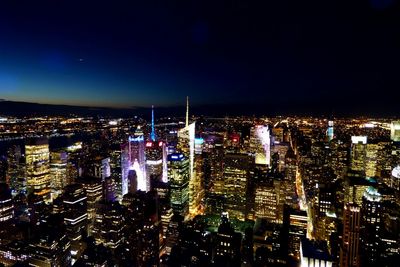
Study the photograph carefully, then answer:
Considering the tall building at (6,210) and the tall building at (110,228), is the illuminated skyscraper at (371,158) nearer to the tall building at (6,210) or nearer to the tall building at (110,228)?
the tall building at (110,228)

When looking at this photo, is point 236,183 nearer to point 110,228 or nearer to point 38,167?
point 110,228

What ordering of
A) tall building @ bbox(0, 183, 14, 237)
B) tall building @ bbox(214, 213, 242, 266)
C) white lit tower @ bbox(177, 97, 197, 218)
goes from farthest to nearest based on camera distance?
white lit tower @ bbox(177, 97, 197, 218) < tall building @ bbox(0, 183, 14, 237) < tall building @ bbox(214, 213, 242, 266)

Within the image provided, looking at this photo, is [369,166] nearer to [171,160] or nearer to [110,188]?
[171,160]

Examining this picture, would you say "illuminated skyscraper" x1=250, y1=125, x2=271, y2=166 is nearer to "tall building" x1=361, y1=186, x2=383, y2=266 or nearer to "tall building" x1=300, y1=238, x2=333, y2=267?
"tall building" x1=361, y1=186, x2=383, y2=266

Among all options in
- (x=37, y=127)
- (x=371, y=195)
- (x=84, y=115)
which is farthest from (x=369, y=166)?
(x=84, y=115)

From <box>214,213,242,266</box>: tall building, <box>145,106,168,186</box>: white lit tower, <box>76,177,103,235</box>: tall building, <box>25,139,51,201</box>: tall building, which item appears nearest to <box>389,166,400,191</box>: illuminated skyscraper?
<box>214,213,242,266</box>: tall building

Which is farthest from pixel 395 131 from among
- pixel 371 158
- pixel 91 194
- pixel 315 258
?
pixel 91 194
